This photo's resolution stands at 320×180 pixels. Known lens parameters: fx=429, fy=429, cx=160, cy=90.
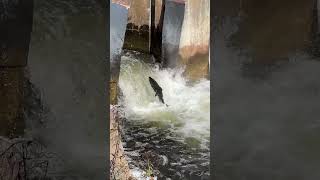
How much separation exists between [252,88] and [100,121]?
2.03ft

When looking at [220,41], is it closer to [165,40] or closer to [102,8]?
[102,8]

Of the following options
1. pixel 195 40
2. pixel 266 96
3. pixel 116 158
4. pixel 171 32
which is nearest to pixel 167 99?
pixel 195 40

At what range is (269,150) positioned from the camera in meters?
1.70

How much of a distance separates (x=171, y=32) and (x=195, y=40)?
2.25ft

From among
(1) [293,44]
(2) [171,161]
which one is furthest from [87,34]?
(2) [171,161]

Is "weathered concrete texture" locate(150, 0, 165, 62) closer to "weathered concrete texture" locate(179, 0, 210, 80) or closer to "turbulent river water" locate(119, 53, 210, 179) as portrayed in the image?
"turbulent river water" locate(119, 53, 210, 179)

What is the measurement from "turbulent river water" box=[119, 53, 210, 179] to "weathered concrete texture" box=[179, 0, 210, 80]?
213 mm

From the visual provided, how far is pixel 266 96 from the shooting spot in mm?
1706

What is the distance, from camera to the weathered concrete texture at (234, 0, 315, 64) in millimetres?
1693

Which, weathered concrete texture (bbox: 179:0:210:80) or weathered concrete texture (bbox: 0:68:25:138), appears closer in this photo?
weathered concrete texture (bbox: 0:68:25:138)

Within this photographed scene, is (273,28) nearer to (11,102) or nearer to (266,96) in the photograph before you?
(266,96)

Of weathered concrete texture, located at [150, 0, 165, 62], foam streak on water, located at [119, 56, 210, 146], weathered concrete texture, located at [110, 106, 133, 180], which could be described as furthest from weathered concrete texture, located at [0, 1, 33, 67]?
weathered concrete texture, located at [150, 0, 165, 62]

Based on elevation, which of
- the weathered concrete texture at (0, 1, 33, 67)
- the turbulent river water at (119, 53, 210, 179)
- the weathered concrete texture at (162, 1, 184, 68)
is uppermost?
the weathered concrete texture at (162, 1, 184, 68)

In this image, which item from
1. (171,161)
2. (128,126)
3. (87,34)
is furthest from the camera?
(128,126)
